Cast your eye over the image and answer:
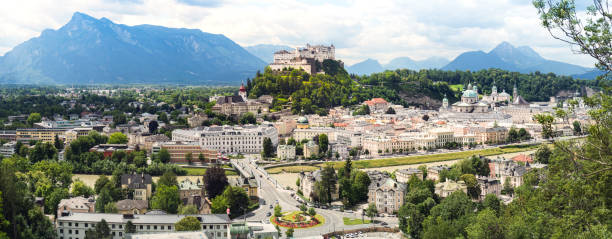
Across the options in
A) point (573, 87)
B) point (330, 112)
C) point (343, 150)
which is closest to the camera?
point (343, 150)

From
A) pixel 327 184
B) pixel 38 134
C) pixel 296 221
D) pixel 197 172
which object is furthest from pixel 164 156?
pixel 296 221

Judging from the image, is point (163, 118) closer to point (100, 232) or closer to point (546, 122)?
point (100, 232)

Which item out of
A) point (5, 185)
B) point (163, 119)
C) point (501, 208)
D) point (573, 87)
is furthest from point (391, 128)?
point (573, 87)

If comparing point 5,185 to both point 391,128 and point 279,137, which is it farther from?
point 391,128

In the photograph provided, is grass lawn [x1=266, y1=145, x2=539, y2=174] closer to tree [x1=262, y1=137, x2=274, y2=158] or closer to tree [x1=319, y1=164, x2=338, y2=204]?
tree [x1=262, y1=137, x2=274, y2=158]

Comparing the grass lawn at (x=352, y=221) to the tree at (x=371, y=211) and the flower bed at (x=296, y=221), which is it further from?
the flower bed at (x=296, y=221)
